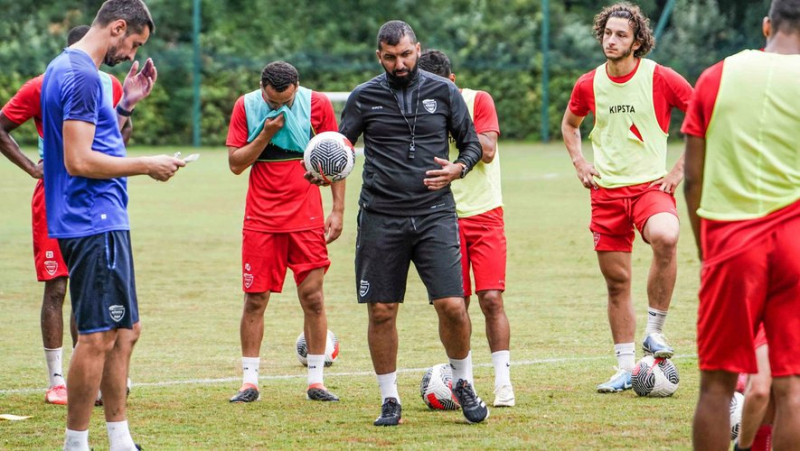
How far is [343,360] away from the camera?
10.0 m

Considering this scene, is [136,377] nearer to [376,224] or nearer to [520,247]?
[376,224]

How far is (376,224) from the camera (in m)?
7.62

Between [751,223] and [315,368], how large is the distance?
4.16 metres

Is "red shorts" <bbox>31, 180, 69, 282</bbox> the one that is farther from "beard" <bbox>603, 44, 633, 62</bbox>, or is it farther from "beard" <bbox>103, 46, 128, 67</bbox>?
"beard" <bbox>603, 44, 633, 62</bbox>

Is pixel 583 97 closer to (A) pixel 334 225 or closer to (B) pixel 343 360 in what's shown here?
(A) pixel 334 225

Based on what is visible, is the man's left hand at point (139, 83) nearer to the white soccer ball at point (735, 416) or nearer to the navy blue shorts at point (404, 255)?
the navy blue shorts at point (404, 255)

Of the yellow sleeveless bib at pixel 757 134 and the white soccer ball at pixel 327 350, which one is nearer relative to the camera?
the yellow sleeveless bib at pixel 757 134

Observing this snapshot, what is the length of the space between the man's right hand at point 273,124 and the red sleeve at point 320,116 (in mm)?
425

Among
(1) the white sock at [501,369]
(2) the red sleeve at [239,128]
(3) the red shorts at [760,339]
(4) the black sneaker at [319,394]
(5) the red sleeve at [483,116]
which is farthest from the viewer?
(2) the red sleeve at [239,128]

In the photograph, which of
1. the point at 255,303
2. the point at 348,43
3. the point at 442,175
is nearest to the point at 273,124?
the point at 255,303

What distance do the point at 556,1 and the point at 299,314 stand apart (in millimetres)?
33884

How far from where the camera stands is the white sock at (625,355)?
8695 mm

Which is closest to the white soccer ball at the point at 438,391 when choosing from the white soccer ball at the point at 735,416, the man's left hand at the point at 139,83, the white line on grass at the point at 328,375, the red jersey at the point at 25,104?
the white line on grass at the point at 328,375

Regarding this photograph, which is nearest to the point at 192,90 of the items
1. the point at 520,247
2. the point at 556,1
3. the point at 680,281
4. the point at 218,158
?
the point at 218,158
